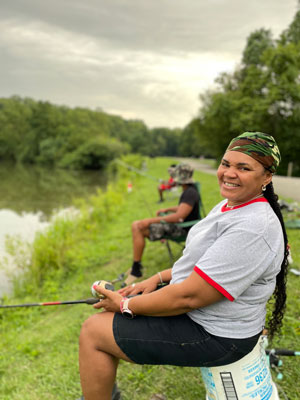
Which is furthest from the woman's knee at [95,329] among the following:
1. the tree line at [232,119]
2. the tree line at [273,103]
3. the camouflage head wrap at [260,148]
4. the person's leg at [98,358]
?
the tree line at [232,119]

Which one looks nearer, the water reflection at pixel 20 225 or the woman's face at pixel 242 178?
the woman's face at pixel 242 178

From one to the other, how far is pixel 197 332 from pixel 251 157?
0.87 m

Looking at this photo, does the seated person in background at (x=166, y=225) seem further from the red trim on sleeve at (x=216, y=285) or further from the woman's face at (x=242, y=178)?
the red trim on sleeve at (x=216, y=285)

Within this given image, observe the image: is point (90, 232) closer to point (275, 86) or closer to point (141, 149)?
point (275, 86)

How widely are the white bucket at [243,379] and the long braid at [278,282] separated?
27 cm

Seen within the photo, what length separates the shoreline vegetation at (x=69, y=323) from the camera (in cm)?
240

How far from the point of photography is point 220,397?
1.67m

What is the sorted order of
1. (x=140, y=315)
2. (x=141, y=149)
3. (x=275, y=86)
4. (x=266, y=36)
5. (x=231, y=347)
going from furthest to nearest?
(x=141, y=149), (x=266, y=36), (x=275, y=86), (x=140, y=315), (x=231, y=347)

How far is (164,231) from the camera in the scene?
409 cm

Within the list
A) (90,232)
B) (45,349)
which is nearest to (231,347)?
(45,349)

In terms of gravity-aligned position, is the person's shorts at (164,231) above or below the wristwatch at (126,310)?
below

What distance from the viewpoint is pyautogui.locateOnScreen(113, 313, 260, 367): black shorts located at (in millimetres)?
1508

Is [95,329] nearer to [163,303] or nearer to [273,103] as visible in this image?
[163,303]

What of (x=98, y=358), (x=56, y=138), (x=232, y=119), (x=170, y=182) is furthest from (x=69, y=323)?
(x=56, y=138)
